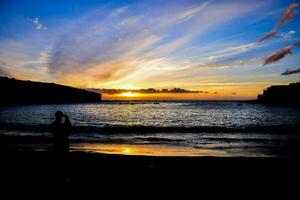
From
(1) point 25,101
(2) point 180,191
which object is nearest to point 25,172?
(2) point 180,191

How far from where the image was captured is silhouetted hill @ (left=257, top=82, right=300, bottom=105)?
160000 mm

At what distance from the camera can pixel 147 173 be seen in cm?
919

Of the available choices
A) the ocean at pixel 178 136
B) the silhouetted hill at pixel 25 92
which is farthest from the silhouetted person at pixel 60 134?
the silhouetted hill at pixel 25 92

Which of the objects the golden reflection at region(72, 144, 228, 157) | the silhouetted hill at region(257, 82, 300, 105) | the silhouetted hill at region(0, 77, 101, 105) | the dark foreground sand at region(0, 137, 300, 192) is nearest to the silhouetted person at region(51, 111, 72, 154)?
the dark foreground sand at region(0, 137, 300, 192)

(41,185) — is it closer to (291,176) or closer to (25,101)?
(291,176)

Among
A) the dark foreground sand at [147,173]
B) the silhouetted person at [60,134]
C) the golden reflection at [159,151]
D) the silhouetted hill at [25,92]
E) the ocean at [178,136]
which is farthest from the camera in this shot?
the silhouetted hill at [25,92]

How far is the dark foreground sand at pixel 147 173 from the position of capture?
7734 mm

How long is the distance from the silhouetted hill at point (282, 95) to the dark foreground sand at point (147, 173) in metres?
167

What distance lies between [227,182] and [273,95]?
185375 mm

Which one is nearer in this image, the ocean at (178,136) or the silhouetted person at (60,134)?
the silhouetted person at (60,134)

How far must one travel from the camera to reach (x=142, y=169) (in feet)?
32.0

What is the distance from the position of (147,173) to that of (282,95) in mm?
182083

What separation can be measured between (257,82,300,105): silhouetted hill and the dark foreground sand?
166917 millimetres

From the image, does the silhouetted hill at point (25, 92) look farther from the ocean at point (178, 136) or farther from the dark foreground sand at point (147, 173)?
the dark foreground sand at point (147, 173)
